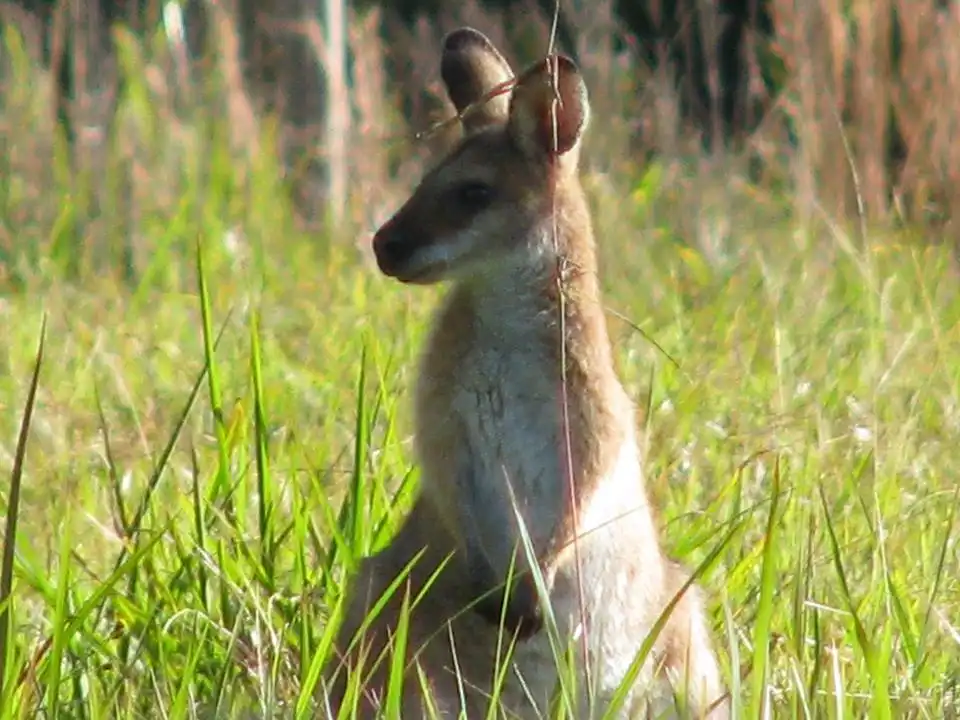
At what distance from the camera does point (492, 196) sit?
334 cm

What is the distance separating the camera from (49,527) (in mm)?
3949

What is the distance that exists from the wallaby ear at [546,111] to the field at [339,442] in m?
0.39

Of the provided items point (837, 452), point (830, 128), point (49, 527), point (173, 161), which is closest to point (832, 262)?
point (830, 128)

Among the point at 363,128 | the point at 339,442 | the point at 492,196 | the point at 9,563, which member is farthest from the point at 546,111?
the point at 363,128

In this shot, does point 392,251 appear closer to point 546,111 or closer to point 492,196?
point 492,196

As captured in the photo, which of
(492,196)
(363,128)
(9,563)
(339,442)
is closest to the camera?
(9,563)

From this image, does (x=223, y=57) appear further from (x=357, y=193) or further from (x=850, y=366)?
(x=850, y=366)

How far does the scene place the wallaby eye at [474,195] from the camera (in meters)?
3.33

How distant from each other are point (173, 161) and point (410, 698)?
4769mm

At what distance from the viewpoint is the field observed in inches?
114

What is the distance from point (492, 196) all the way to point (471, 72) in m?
0.30

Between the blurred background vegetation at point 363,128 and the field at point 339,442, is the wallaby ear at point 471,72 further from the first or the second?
the blurred background vegetation at point 363,128

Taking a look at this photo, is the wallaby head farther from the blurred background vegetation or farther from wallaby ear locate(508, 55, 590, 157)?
the blurred background vegetation

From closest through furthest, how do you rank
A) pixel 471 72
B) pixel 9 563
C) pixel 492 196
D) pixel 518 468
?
pixel 9 563 < pixel 518 468 < pixel 492 196 < pixel 471 72
